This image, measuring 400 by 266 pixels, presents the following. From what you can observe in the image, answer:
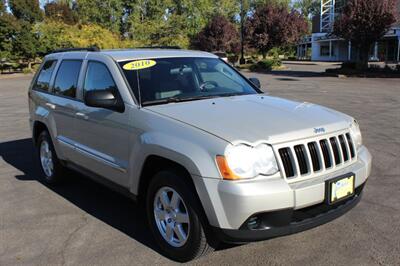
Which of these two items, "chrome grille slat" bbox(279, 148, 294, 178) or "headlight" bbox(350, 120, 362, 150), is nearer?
"chrome grille slat" bbox(279, 148, 294, 178)

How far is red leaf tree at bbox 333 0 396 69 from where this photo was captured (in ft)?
88.2

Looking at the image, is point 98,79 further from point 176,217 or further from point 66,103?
point 176,217

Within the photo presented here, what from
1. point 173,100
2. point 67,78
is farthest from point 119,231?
point 67,78

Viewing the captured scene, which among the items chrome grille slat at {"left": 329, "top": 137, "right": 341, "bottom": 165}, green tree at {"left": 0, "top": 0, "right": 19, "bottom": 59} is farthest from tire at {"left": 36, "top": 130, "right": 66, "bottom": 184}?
green tree at {"left": 0, "top": 0, "right": 19, "bottom": 59}

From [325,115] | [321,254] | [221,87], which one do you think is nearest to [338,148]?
[325,115]

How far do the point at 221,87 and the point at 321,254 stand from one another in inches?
80.7

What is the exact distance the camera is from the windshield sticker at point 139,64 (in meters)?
4.63

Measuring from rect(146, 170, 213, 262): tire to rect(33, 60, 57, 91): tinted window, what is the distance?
2.92 m

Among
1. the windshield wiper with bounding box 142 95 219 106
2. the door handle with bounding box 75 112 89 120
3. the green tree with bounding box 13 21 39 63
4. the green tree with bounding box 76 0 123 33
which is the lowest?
the door handle with bounding box 75 112 89 120

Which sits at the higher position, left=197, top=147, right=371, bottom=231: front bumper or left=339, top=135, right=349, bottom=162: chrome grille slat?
left=339, top=135, right=349, bottom=162: chrome grille slat

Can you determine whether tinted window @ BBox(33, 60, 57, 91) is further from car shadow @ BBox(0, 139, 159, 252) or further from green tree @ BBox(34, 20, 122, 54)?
green tree @ BBox(34, 20, 122, 54)

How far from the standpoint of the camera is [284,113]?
13.3 ft

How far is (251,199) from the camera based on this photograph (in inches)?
129

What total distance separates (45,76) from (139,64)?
2242 millimetres
